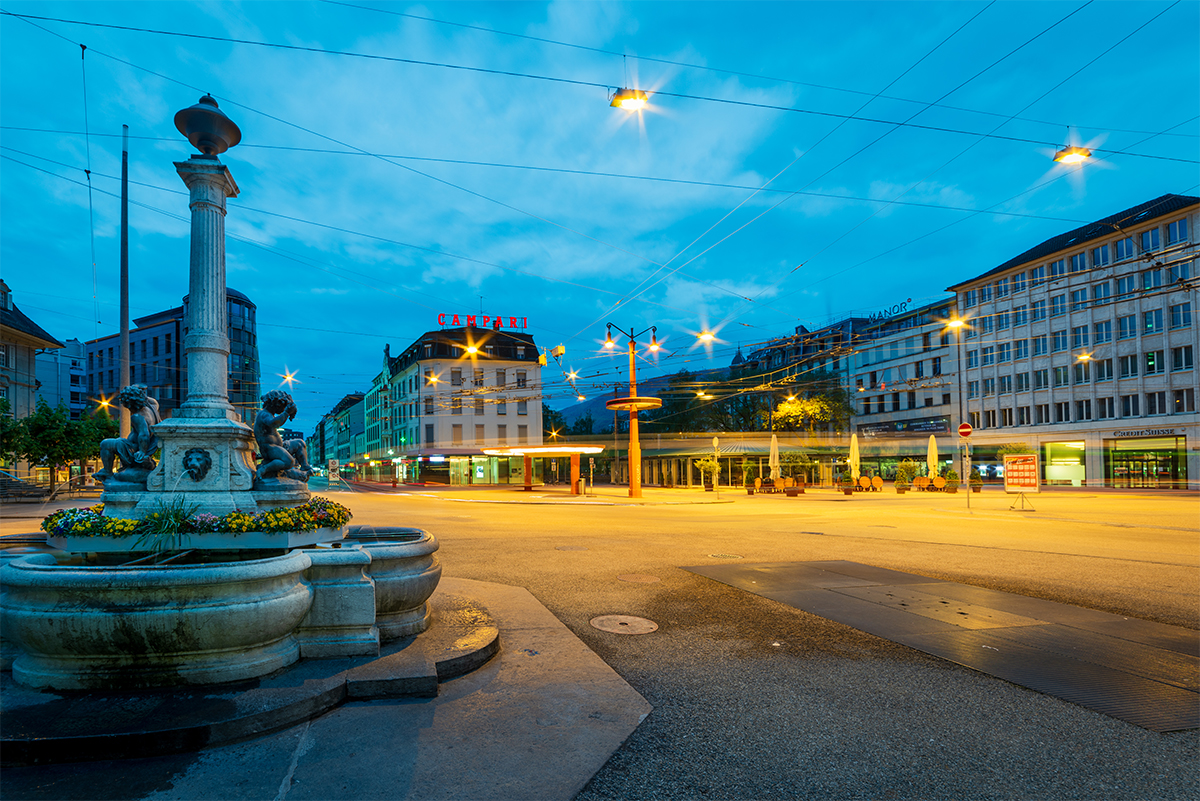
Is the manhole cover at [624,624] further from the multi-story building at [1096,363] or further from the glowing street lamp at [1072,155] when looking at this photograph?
the multi-story building at [1096,363]

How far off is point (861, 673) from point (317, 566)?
180 inches

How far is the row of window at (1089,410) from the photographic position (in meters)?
43.5

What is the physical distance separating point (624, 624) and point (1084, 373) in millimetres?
55092

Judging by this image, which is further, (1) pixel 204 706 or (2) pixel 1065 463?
(2) pixel 1065 463

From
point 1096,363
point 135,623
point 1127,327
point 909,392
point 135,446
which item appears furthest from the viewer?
point 909,392

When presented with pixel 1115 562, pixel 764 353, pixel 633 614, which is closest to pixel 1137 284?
pixel 764 353

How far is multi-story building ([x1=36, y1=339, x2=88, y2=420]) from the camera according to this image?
213 feet

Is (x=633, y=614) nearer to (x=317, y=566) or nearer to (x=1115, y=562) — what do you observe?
(x=317, y=566)

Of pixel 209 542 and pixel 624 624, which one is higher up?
pixel 209 542

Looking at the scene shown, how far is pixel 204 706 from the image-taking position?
14.1ft

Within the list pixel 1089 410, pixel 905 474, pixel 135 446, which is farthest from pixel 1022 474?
pixel 135 446

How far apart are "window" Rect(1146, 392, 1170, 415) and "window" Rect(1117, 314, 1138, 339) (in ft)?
13.8

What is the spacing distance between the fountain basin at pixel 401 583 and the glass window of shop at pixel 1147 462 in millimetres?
53402

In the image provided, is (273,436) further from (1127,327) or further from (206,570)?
(1127,327)
